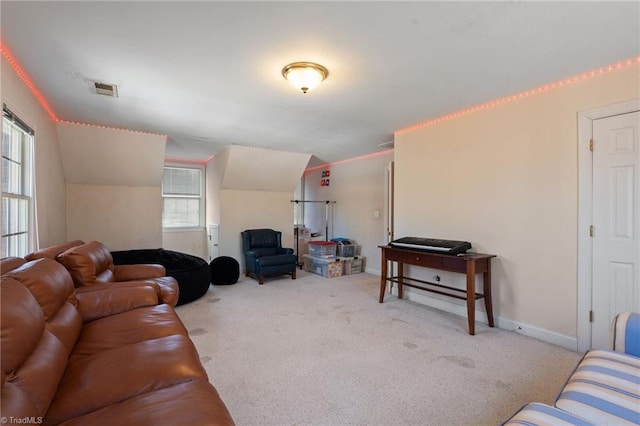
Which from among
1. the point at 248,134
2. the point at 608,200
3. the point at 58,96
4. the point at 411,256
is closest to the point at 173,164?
the point at 248,134

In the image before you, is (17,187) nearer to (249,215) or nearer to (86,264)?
(86,264)

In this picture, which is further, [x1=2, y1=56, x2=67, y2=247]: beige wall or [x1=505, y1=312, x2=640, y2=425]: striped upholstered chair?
[x1=2, y1=56, x2=67, y2=247]: beige wall

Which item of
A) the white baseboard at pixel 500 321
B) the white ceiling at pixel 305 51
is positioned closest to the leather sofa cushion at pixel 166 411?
the white ceiling at pixel 305 51

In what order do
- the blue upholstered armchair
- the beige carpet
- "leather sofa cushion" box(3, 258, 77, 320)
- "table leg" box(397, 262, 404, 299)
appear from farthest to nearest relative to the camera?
the blue upholstered armchair → "table leg" box(397, 262, 404, 299) → the beige carpet → "leather sofa cushion" box(3, 258, 77, 320)

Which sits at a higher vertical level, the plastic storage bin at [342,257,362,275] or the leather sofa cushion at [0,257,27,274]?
the leather sofa cushion at [0,257,27,274]

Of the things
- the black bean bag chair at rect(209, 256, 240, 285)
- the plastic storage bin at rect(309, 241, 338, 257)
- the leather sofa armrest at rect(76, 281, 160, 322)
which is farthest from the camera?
the plastic storage bin at rect(309, 241, 338, 257)

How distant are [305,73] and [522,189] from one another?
2350mm

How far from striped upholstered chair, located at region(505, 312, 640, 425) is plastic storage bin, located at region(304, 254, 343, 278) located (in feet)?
13.3

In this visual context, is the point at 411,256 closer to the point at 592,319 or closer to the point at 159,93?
the point at 592,319

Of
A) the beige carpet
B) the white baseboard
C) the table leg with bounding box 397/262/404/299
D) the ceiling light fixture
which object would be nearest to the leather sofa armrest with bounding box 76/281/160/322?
the beige carpet

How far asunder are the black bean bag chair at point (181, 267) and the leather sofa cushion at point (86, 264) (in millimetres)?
1050

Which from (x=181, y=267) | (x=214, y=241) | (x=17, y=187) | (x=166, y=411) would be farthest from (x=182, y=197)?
(x=166, y=411)

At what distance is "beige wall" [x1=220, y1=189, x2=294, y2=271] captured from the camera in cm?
563

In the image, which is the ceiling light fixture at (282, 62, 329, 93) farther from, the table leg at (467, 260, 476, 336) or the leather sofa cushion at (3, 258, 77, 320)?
the table leg at (467, 260, 476, 336)
